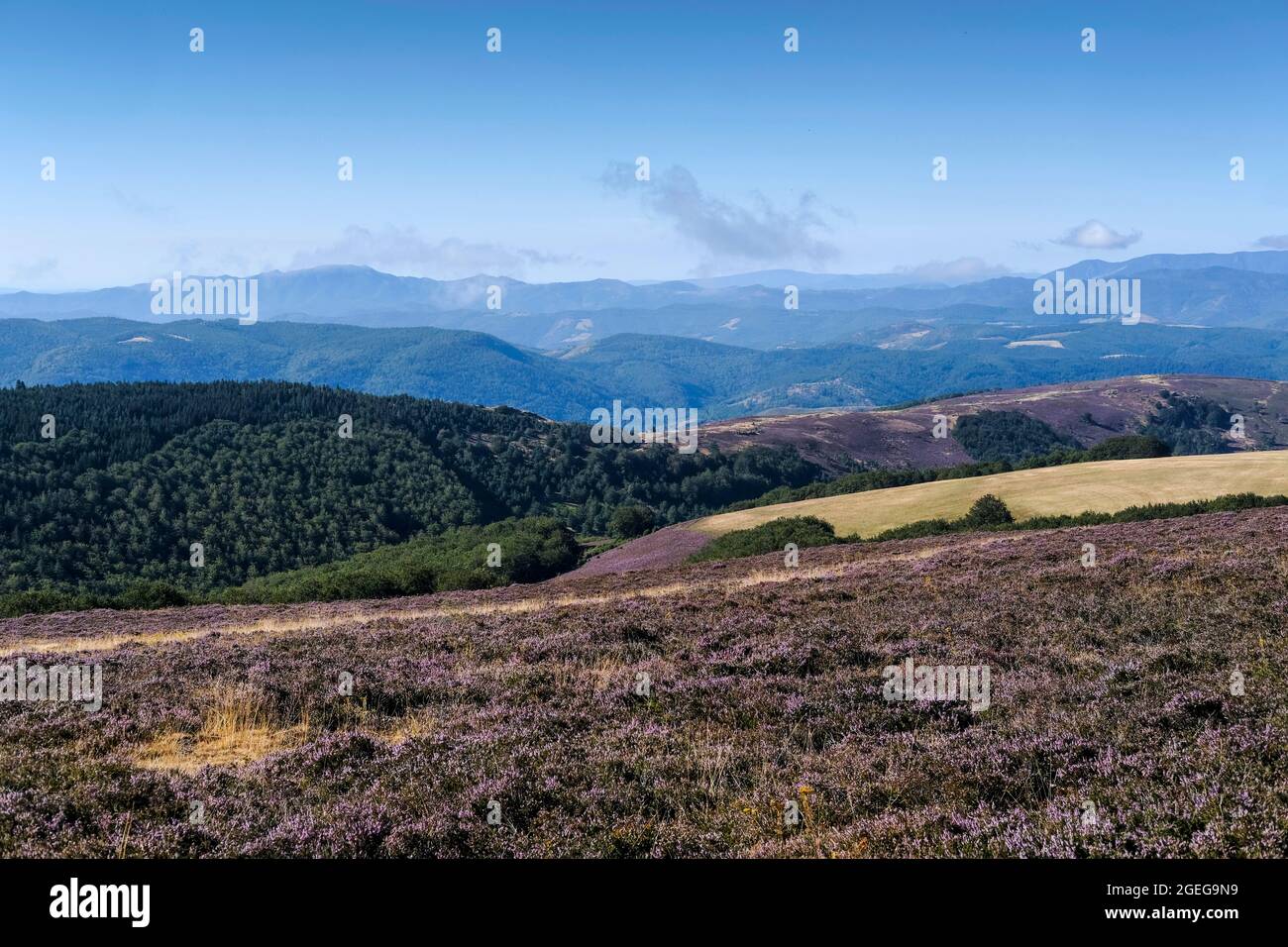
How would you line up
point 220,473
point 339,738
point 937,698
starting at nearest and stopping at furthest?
point 339,738 < point 937,698 < point 220,473

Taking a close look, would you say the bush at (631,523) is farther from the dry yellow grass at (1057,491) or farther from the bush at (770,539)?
the bush at (770,539)

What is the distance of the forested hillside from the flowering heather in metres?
81.8

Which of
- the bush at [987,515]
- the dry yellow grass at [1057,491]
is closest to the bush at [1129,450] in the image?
the dry yellow grass at [1057,491]

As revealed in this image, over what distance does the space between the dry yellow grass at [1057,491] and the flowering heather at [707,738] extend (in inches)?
1615

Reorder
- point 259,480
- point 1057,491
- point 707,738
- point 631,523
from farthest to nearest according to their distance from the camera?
point 259,480 < point 631,523 < point 1057,491 < point 707,738

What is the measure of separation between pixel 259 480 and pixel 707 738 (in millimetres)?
147564

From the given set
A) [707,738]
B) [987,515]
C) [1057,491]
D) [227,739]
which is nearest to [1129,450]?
[1057,491]

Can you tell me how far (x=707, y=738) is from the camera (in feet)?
31.3

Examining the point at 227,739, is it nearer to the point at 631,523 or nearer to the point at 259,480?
the point at 631,523

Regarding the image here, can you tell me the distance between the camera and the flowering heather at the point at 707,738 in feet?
22.2
